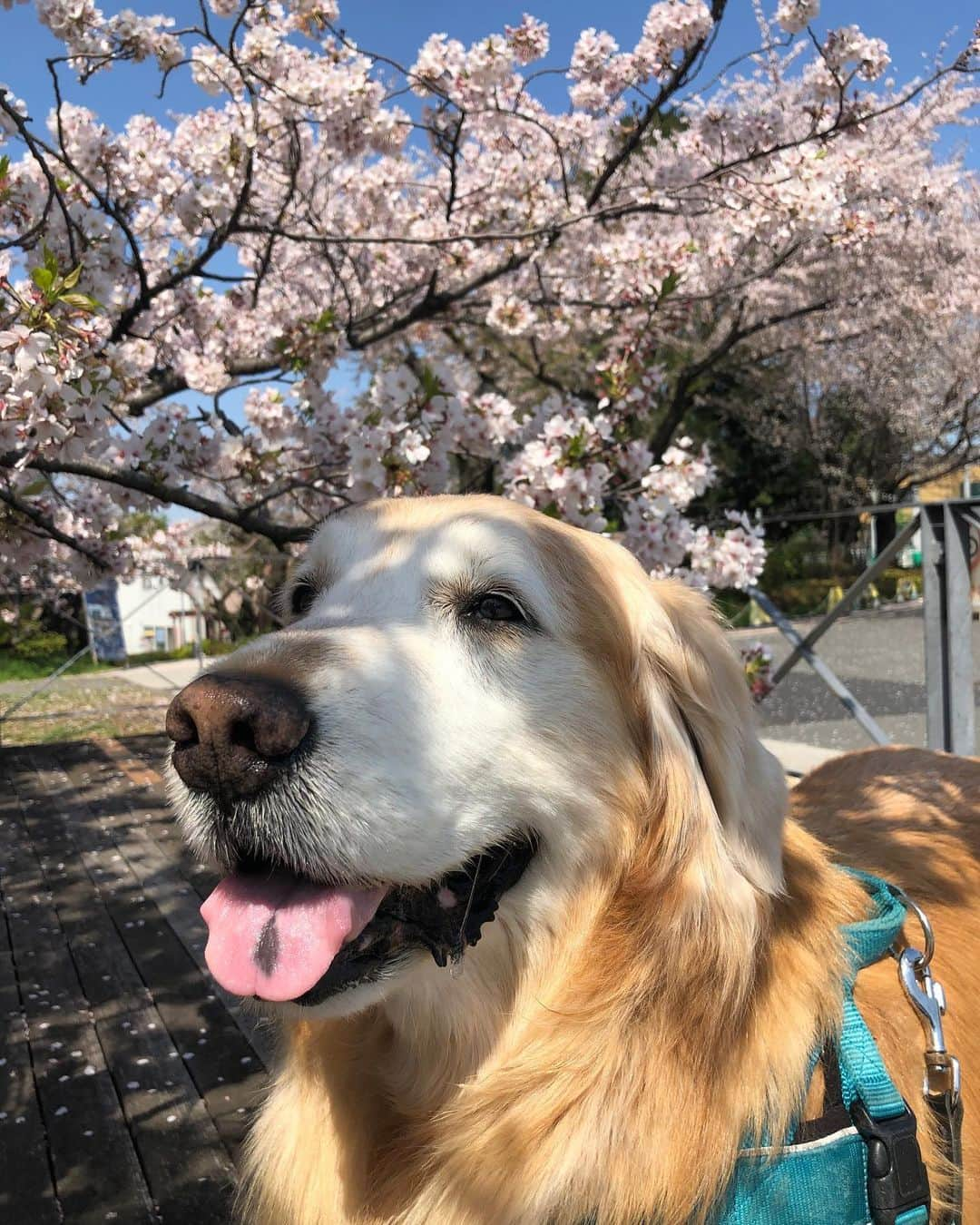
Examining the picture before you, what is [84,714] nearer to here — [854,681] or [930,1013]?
[854,681]

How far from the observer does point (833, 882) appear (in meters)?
2.02

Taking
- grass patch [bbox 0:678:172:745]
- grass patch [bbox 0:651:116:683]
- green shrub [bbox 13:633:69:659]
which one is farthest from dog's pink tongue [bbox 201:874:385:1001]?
green shrub [bbox 13:633:69:659]

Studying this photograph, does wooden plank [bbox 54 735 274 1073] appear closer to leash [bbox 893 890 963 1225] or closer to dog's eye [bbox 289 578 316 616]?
dog's eye [bbox 289 578 316 616]

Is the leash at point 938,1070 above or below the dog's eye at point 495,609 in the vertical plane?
below

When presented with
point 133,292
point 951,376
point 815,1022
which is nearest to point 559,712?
point 815,1022

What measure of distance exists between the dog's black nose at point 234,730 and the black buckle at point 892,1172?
46.4 inches

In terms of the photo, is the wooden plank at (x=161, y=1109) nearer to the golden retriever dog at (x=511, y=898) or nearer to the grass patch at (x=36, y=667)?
the golden retriever dog at (x=511, y=898)

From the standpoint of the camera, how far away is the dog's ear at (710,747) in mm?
1772

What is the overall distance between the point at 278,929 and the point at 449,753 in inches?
16.0

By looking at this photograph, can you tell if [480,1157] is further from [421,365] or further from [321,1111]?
[421,365]

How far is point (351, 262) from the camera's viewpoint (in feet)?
20.4

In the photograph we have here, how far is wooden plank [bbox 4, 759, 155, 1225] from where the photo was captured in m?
2.50

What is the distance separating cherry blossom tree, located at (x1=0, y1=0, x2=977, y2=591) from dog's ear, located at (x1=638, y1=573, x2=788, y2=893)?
1870 millimetres

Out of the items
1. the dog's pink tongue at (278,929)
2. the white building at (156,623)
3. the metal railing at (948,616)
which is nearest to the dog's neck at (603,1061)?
the dog's pink tongue at (278,929)
